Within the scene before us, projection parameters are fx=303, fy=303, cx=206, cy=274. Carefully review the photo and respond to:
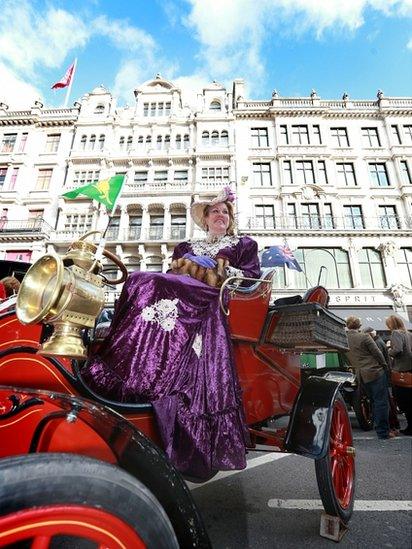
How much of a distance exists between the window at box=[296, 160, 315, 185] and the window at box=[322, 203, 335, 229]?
188cm

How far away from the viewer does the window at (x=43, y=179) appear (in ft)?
69.0

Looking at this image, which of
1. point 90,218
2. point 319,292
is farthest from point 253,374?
point 90,218

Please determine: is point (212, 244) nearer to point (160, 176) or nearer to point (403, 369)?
point (403, 369)

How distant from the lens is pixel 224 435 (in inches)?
57.7

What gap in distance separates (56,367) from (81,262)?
482 millimetres

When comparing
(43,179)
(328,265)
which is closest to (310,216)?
(328,265)

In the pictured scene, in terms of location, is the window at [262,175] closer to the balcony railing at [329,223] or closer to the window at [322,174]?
the balcony railing at [329,223]

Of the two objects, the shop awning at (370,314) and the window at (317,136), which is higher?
the window at (317,136)

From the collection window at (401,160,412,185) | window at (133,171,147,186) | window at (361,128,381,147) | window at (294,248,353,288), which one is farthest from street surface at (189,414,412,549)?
window at (361,128,381,147)

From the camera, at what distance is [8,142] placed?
22312mm

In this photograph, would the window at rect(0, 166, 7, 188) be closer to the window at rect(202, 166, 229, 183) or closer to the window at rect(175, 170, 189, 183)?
the window at rect(175, 170, 189, 183)

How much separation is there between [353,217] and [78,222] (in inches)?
697

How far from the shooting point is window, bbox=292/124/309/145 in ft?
68.6

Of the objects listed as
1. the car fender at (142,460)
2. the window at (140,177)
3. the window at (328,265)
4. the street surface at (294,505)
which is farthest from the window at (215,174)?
the car fender at (142,460)
